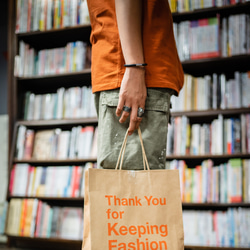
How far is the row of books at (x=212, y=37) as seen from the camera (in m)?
2.08

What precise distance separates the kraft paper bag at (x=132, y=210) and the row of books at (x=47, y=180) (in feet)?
5.03

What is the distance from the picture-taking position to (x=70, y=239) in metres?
2.26

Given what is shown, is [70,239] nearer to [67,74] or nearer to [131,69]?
[67,74]

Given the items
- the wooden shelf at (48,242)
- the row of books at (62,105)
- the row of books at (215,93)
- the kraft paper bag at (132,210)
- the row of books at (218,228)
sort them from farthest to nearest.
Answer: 1. the row of books at (62,105)
2. the wooden shelf at (48,242)
3. the row of books at (215,93)
4. the row of books at (218,228)
5. the kraft paper bag at (132,210)

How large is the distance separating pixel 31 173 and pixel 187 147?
3.98 feet

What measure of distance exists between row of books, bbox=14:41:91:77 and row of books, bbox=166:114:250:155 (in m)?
0.87

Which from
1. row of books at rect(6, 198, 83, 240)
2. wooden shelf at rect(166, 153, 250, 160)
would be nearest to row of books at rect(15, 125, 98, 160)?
row of books at rect(6, 198, 83, 240)

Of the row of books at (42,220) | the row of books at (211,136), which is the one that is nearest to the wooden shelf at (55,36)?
the row of books at (211,136)

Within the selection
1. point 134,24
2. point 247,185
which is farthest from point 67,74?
point 134,24

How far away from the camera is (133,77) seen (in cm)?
80

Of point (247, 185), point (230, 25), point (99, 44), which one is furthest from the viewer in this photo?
point (230, 25)

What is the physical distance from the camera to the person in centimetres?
81

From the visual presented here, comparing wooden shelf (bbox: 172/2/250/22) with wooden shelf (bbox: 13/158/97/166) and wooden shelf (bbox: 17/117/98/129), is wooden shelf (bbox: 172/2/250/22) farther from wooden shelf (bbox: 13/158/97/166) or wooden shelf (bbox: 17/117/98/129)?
wooden shelf (bbox: 13/158/97/166)

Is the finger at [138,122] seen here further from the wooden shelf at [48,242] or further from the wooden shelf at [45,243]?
Result: the wooden shelf at [45,243]
